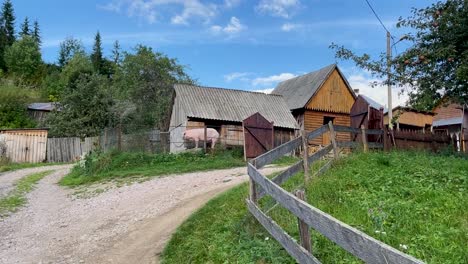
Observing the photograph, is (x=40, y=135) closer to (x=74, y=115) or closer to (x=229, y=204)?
(x=74, y=115)

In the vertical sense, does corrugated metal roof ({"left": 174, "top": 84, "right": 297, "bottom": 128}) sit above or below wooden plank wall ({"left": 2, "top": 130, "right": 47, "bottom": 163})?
above

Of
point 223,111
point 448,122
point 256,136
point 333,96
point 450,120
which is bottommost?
point 256,136

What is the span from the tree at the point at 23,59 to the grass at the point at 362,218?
6448 centimetres

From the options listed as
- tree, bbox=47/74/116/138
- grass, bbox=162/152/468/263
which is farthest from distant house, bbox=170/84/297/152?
grass, bbox=162/152/468/263

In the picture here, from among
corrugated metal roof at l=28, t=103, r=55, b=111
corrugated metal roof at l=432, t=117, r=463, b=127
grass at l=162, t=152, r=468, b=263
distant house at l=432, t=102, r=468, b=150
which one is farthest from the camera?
corrugated metal roof at l=28, t=103, r=55, b=111

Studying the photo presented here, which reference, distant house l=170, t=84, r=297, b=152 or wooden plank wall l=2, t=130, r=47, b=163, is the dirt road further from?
wooden plank wall l=2, t=130, r=47, b=163

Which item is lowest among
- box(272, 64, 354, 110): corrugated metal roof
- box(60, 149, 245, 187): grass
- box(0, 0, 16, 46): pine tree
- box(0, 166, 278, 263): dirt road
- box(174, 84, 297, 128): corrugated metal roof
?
box(0, 166, 278, 263): dirt road

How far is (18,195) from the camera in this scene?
13742mm

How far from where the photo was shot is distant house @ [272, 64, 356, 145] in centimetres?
3278

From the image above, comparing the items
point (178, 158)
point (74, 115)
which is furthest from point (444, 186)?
point (74, 115)

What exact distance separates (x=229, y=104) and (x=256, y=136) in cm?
854

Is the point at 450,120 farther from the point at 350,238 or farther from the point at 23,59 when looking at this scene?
the point at 23,59

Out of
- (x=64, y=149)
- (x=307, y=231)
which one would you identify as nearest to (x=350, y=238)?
(x=307, y=231)

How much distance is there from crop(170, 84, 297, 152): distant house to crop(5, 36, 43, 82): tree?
45571mm
